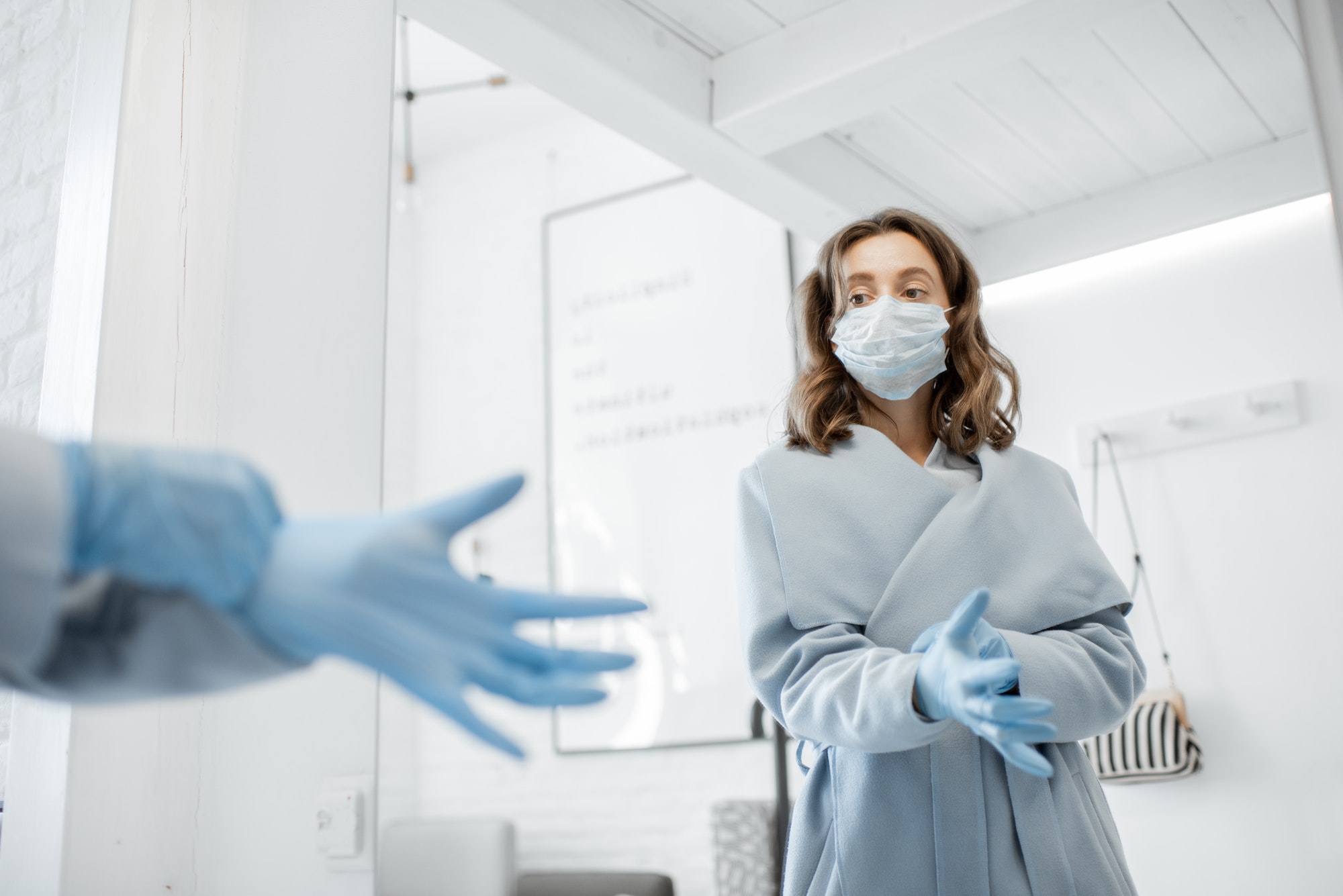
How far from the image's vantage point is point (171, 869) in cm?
112

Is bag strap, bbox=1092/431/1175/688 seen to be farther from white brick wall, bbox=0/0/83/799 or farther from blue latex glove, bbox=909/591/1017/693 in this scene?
white brick wall, bbox=0/0/83/799

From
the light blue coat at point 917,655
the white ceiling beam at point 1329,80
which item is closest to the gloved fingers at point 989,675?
the light blue coat at point 917,655

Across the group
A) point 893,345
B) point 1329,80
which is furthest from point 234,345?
point 1329,80

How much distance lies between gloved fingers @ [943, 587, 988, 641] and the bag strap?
162cm

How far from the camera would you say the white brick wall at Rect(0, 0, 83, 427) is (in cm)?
153

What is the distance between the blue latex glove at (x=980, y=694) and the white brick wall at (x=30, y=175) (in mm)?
1300

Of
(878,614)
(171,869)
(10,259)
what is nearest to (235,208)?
(10,259)

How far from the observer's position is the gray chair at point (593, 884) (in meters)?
2.97

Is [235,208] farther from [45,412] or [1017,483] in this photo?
[1017,483]

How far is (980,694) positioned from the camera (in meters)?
0.80

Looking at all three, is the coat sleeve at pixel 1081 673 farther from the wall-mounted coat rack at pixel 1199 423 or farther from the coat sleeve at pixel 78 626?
the wall-mounted coat rack at pixel 1199 423

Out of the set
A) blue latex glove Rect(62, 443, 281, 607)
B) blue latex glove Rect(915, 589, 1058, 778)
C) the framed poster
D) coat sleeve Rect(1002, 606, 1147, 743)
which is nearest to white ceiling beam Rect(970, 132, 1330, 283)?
the framed poster

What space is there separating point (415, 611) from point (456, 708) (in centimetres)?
5

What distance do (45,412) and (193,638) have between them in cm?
89
